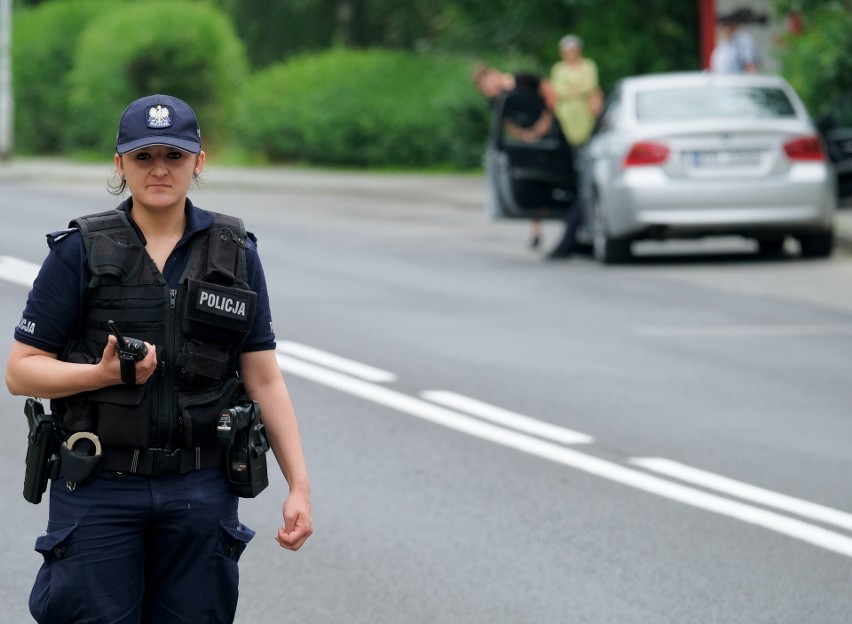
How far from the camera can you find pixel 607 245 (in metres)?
16.5

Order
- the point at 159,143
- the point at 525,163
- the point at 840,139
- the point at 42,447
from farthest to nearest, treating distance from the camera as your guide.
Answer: the point at 840,139, the point at 525,163, the point at 42,447, the point at 159,143

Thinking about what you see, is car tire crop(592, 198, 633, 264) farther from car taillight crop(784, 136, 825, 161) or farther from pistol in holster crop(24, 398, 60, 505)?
pistol in holster crop(24, 398, 60, 505)

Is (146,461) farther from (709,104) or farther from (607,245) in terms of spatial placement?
(709,104)

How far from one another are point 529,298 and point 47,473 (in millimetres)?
9998

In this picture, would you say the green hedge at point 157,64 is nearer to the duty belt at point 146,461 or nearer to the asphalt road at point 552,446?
the asphalt road at point 552,446

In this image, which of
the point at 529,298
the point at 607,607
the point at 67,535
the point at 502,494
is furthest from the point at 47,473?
the point at 529,298

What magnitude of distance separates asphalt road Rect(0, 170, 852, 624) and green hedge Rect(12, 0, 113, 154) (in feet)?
79.8

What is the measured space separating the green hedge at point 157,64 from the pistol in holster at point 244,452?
32175 millimetres

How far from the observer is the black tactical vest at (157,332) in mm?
3857

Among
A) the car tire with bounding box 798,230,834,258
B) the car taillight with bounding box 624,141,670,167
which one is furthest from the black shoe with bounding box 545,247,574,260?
the car tire with bounding box 798,230,834,258

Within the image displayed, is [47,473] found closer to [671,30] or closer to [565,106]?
[565,106]

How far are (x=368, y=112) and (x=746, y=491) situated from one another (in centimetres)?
2546

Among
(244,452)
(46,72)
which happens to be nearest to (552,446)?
(244,452)

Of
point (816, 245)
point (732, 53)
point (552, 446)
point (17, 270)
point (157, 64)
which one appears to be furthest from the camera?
point (157, 64)
